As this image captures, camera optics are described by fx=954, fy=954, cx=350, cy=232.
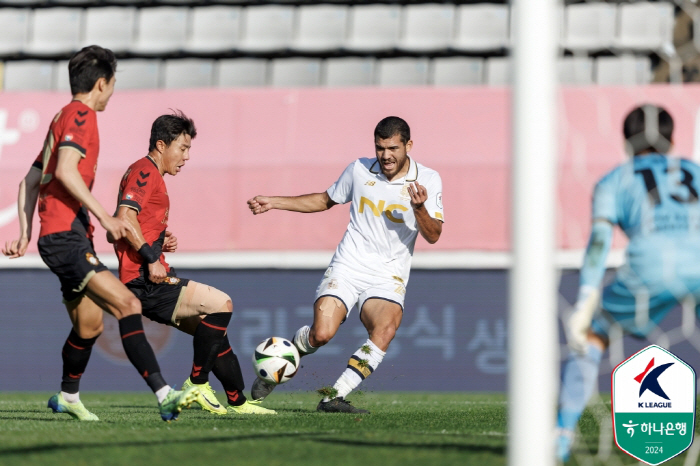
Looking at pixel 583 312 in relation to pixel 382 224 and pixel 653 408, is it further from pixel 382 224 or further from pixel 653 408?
pixel 382 224

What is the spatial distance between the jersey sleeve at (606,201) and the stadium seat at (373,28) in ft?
28.0

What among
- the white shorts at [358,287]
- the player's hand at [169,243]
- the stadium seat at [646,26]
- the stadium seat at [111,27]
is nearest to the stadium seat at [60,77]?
the stadium seat at [111,27]

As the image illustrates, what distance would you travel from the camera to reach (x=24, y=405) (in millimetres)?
7125

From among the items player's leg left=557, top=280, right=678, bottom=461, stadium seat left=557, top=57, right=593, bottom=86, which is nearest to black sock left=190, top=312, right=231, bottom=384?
player's leg left=557, top=280, right=678, bottom=461

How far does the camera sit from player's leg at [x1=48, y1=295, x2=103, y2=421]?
5219mm

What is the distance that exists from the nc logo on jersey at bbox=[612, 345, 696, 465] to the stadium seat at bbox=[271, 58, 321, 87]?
24.9ft

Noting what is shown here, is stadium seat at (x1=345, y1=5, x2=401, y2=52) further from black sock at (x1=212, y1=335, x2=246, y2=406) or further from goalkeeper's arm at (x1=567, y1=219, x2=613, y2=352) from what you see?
goalkeeper's arm at (x1=567, y1=219, x2=613, y2=352)

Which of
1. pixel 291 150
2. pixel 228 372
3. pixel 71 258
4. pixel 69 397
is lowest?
pixel 69 397

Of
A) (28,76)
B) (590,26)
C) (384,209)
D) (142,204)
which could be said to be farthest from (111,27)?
(142,204)

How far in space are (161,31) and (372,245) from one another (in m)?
7.11

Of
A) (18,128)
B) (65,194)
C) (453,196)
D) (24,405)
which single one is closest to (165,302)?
(65,194)

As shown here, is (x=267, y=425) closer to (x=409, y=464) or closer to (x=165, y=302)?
(x=165, y=302)

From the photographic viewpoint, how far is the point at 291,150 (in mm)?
10648

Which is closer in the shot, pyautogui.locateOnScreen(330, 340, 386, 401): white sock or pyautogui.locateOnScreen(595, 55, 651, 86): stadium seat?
pyautogui.locateOnScreen(330, 340, 386, 401): white sock
